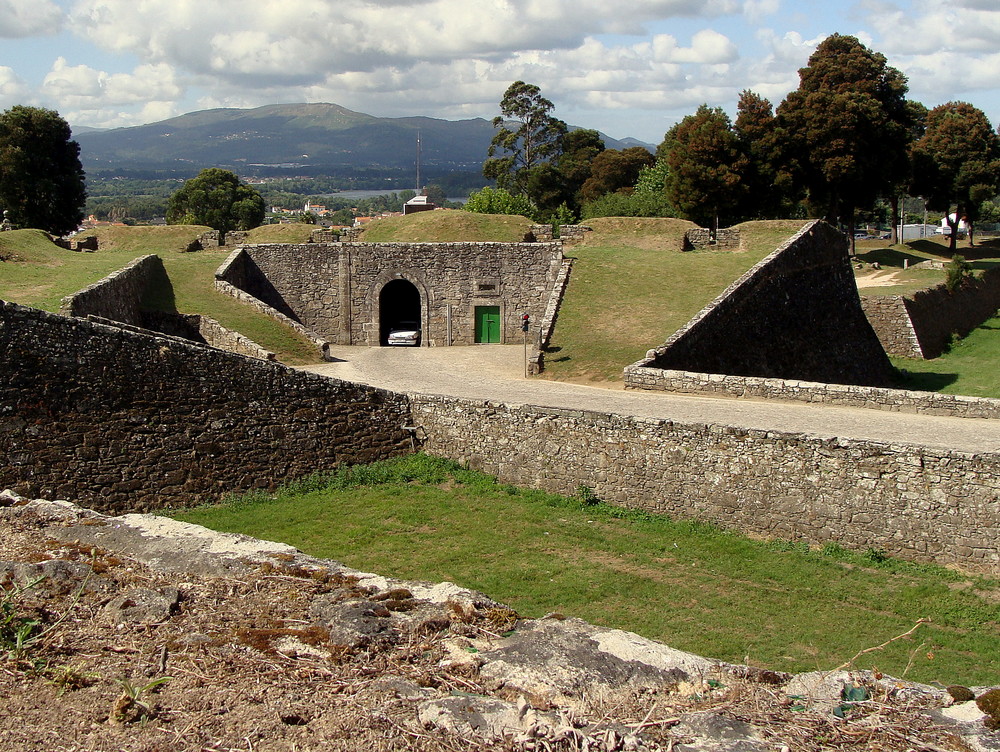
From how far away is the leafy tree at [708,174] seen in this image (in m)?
42.5

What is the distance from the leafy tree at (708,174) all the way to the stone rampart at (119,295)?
81.8 feet

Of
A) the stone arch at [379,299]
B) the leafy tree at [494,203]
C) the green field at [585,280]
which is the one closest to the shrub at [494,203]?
the leafy tree at [494,203]

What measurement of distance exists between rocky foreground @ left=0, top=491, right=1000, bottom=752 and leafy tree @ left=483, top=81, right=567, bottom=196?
66.1m

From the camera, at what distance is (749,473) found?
13.5 meters

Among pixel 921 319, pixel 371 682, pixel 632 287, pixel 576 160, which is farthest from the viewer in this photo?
pixel 576 160

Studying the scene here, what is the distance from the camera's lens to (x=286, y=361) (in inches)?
888

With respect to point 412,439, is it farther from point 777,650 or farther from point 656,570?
point 777,650

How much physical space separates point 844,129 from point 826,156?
1.40 m

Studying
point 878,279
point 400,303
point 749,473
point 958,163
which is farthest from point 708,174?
point 749,473

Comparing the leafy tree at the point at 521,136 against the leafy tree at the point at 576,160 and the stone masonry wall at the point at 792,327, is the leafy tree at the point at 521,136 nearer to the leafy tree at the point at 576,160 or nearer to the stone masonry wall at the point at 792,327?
the leafy tree at the point at 576,160

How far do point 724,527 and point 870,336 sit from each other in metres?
16.4

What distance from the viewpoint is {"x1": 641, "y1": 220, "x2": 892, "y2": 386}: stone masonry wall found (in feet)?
69.4

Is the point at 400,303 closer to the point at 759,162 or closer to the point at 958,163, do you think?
the point at 759,162

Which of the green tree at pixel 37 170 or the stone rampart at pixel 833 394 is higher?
the green tree at pixel 37 170
